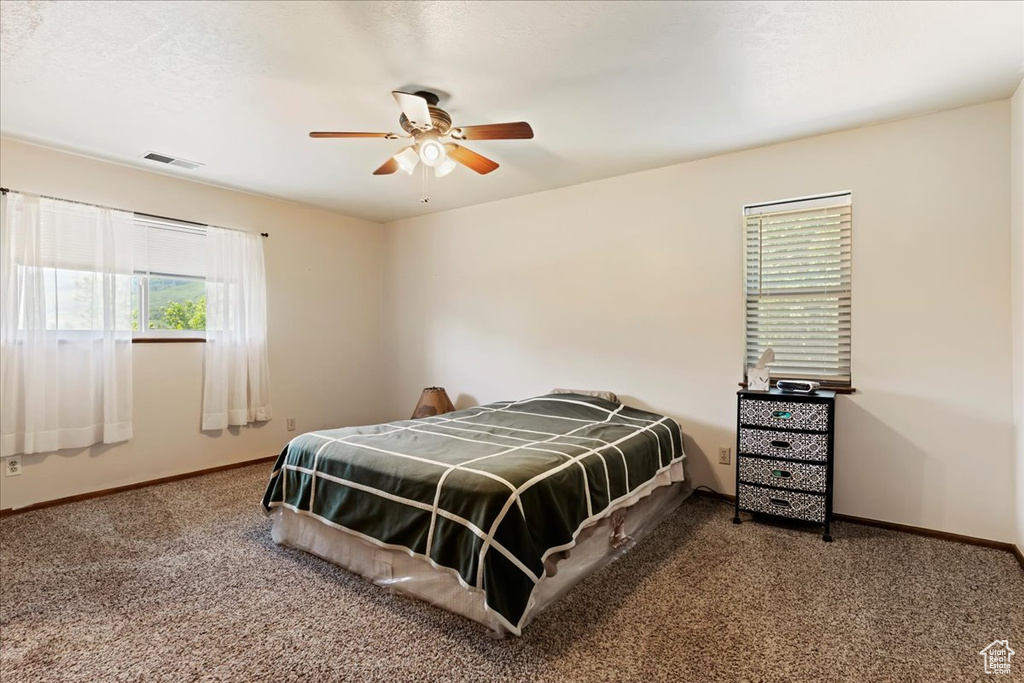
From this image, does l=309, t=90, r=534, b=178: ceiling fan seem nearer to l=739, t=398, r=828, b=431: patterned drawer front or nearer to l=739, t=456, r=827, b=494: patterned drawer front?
l=739, t=398, r=828, b=431: patterned drawer front

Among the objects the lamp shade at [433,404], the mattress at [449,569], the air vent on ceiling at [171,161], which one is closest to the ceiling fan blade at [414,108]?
the mattress at [449,569]

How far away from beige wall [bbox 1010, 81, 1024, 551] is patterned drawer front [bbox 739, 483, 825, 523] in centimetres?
87

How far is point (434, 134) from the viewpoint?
2.58 meters

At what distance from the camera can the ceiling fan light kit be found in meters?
2.32

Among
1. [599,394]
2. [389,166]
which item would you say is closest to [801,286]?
[599,394]

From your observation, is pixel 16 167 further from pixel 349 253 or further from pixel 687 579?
pixel 687 579

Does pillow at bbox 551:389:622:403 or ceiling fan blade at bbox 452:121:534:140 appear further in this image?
pillow at bbox 551:389:622:403

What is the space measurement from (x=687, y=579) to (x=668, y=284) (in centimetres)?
206

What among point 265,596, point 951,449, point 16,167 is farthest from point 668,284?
point 16,167

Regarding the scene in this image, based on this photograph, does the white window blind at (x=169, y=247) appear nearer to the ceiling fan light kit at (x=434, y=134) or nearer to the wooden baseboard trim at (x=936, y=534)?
the ceiling fan light kit at (x=434, y=134)

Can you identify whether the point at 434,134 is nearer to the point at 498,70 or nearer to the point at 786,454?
the point at 498,70

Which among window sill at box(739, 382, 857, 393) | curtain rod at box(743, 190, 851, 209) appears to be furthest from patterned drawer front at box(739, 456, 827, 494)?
curtain rod at box(743, 190, 851, 209)

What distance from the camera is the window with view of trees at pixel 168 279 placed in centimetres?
374

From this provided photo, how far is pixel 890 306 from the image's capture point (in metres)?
2.89
